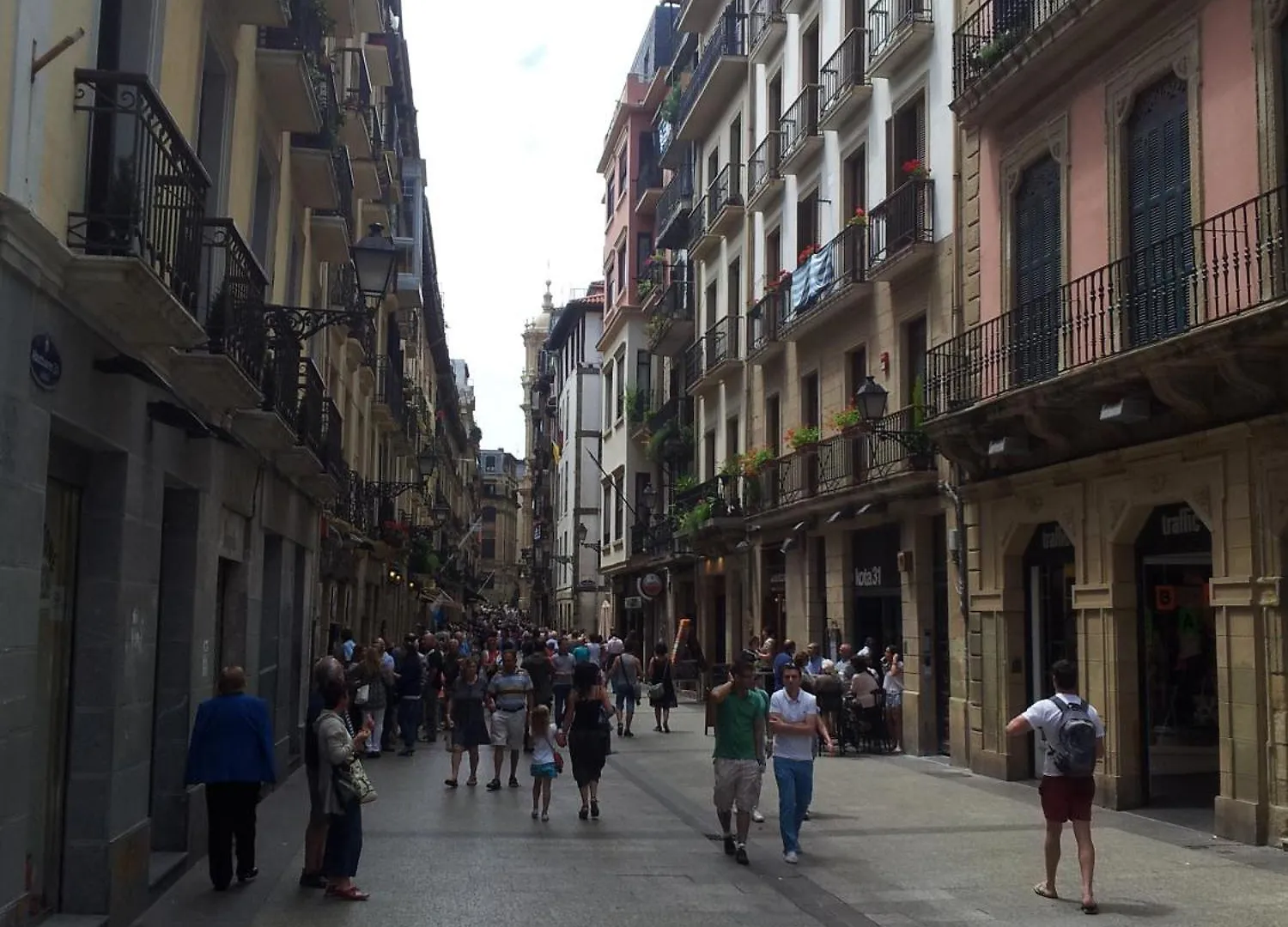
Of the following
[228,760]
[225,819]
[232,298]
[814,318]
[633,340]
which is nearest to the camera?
[228,760]

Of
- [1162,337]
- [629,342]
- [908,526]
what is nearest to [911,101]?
[908,526]

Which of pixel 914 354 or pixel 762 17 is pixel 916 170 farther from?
pixel 762 17

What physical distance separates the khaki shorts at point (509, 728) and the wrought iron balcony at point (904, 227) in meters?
9.00

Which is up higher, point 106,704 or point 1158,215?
point 1158,215

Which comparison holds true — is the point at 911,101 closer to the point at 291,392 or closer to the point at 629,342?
the point at 291,392

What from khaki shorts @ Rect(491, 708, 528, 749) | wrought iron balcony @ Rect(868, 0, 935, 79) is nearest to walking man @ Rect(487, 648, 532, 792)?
khaki shorts @ Rect(491, 708, 528, 749)

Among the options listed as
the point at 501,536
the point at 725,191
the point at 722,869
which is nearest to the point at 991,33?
the point at 722,869

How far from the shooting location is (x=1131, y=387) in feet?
44.3

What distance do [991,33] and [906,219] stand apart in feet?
Result: 11.3

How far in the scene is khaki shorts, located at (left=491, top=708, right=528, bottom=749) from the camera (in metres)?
15.9

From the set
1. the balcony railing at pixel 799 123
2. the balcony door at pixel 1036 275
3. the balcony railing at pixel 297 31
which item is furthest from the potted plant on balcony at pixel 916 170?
the balcony railing at pixel 297 31

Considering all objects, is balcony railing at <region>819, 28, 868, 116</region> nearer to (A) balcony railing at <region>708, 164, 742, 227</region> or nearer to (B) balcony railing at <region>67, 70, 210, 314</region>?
(A) balcony railing at <region>708, 164, 742, 227</region>

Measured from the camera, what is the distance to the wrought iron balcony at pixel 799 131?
25453 millimetres

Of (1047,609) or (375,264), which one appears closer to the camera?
(375,264)
